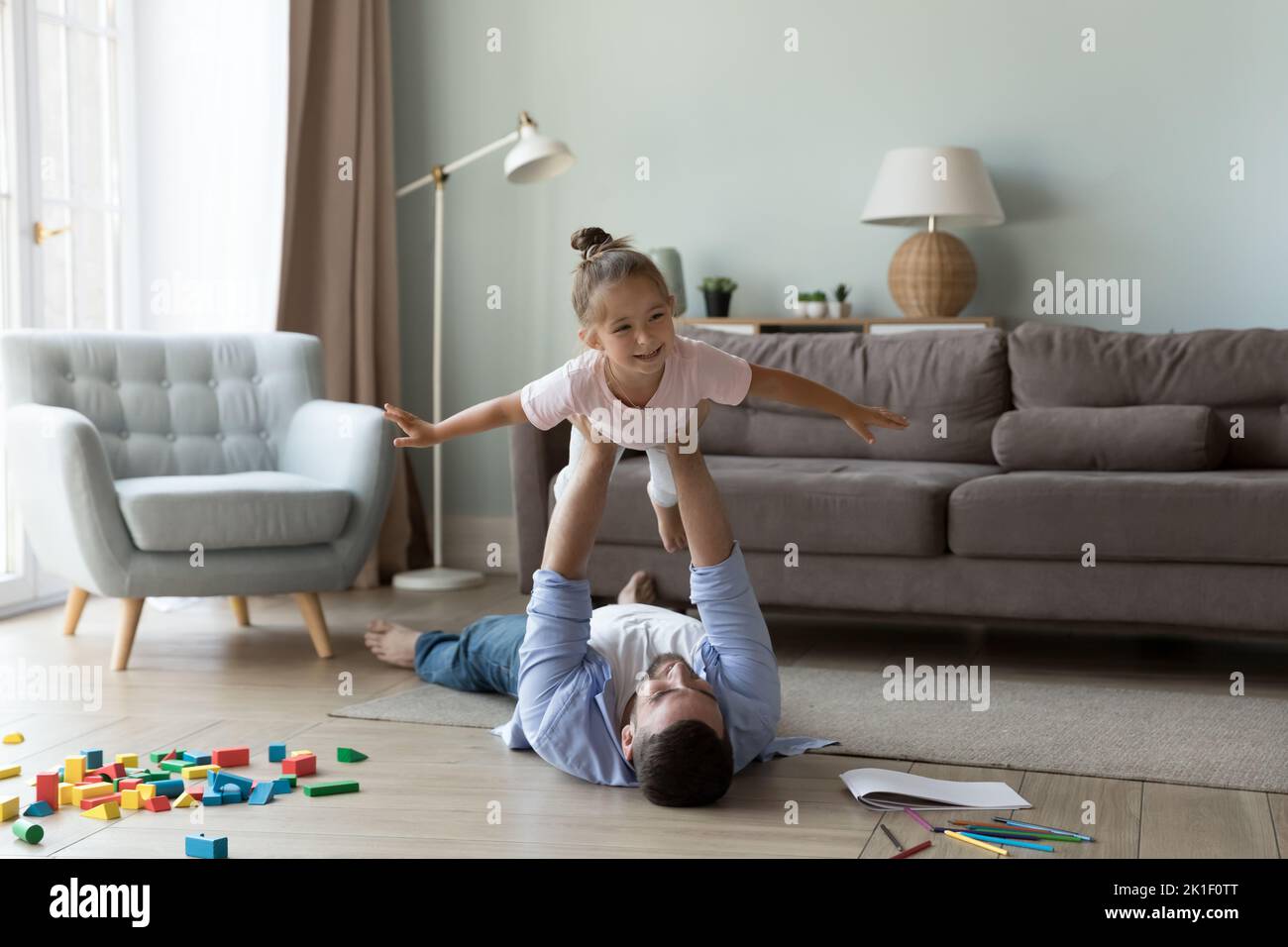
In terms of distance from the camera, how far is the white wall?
438cm

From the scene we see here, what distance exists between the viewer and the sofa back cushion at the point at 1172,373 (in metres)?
3.57

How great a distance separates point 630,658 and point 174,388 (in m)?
1.92

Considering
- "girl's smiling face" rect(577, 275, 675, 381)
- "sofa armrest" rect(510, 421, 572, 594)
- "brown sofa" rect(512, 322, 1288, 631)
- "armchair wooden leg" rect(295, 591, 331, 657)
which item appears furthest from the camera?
"sofa armrest" rect(510, 421, 572, 594)

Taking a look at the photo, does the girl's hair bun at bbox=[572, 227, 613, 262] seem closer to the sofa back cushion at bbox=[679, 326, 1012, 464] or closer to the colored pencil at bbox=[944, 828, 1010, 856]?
the colored pencil at bbox=[944, 828, 1010, 856]

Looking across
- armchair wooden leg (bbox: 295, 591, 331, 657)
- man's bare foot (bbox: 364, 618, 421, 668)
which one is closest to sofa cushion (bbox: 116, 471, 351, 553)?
armchair wooden leg (bbox: 295, 591, 331, 657)

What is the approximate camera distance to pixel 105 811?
220cm

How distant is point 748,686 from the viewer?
7.86 ft

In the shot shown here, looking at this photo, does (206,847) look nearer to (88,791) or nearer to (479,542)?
(88,791)

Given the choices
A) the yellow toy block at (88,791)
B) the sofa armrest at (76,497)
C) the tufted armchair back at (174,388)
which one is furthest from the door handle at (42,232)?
Answer: the yellow toy block at (88,791)

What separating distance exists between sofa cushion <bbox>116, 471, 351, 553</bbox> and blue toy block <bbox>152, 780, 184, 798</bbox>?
1.07m

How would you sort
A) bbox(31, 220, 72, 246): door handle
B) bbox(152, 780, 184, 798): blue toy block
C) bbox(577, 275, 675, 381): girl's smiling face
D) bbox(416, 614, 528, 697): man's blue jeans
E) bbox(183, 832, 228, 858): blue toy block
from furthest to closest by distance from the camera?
bbox(31, 220, 72, 246): door handle
bbox(416, 614, 528, 697): man's blue jeans
bbox(152, 780, 184, 798): blue toy block
bbox(577, 275, 675, 381): girl's smiling face
bbox(183, 832, 228, 858): blue toy block

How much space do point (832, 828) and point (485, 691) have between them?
116cm

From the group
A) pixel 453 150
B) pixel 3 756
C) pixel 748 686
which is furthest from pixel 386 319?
pixel 748 686
